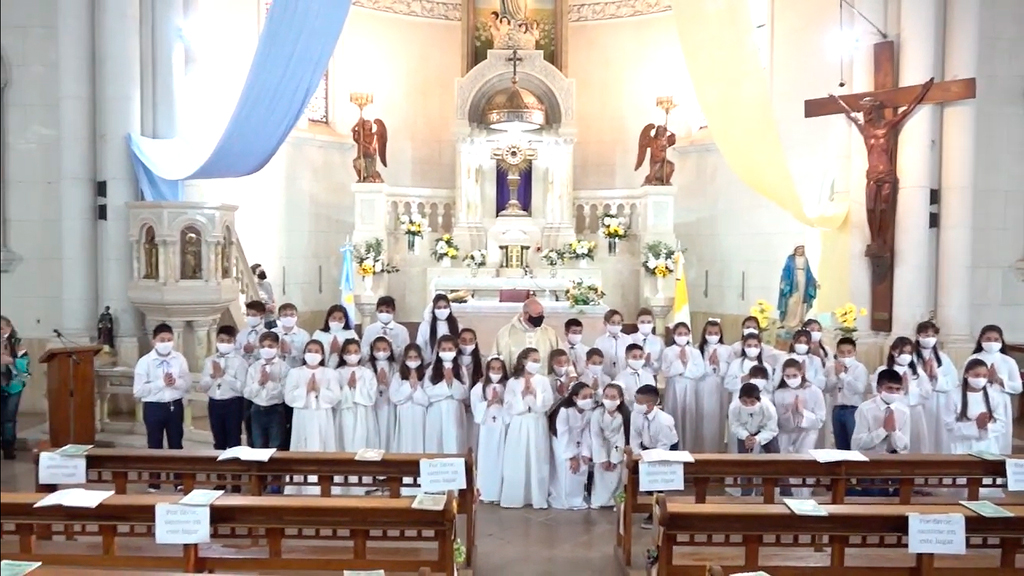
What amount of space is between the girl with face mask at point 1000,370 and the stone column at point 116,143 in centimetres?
928

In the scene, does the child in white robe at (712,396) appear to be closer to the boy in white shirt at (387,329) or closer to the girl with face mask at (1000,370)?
the girl with face mask at (1000,370)

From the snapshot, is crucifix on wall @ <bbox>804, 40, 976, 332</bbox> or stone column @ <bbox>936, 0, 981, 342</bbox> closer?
stone column @ <bbox>936, 0, 981, 342</bbox>

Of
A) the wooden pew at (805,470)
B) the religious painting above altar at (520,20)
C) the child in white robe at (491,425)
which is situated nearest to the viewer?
the wooden pew at (805,470)

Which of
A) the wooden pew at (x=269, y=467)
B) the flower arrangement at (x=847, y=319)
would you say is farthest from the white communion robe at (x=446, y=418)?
the flower arrangement at (x=847, y=319)

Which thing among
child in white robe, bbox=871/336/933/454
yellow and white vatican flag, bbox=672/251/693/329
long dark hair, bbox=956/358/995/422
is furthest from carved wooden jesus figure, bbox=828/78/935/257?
yellow and white vatican flag, bbox=672/251/693/329

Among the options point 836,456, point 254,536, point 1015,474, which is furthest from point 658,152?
point 254,536

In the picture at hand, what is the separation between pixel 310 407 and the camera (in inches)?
280

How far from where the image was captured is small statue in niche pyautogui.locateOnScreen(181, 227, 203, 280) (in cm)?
999

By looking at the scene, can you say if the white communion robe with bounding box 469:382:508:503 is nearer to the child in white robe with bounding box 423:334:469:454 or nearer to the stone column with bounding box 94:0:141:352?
the child in white robe with bounding box 423:334:469:454

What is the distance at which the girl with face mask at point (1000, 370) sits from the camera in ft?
24.4

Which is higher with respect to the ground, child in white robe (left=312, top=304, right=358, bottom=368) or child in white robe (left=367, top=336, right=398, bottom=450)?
child in white robe (left=312, top=304, right=358, bottom=368)

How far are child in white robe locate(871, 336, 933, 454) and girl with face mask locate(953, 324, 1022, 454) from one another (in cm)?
49

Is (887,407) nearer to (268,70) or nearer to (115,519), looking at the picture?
(115,519)

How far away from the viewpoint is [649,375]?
777 centimetres
